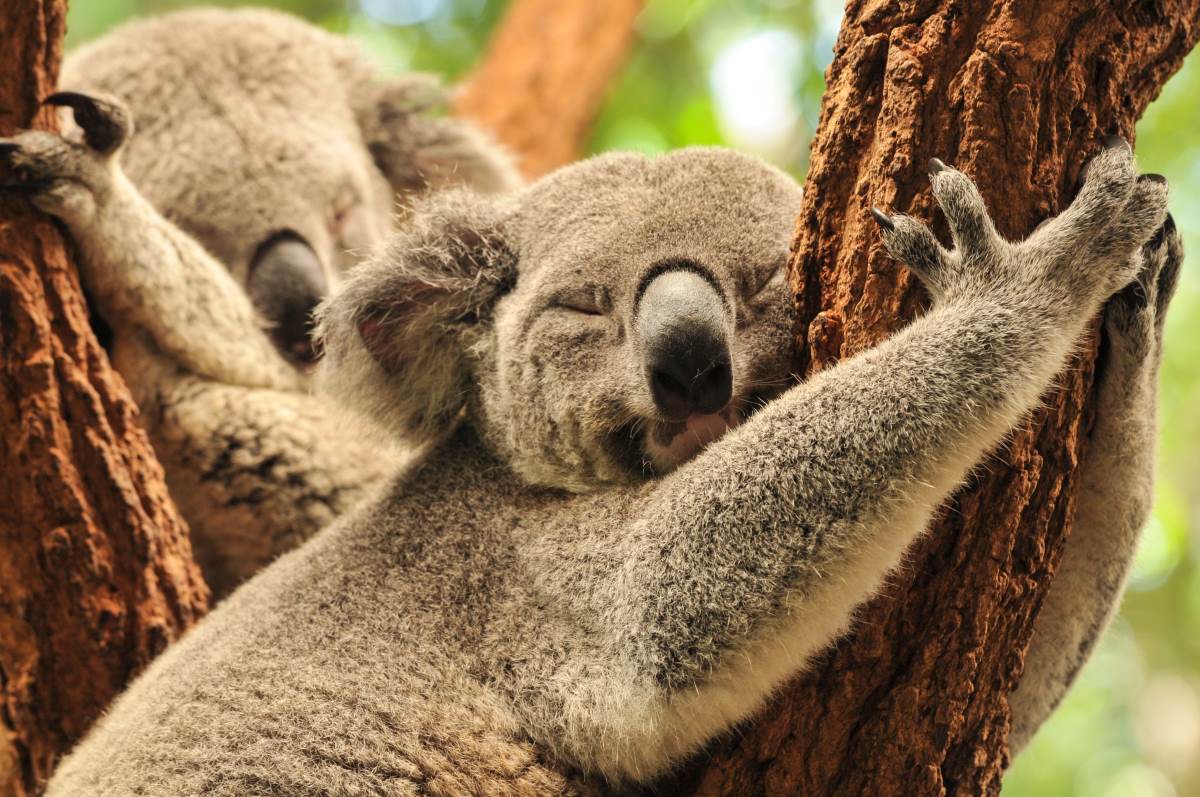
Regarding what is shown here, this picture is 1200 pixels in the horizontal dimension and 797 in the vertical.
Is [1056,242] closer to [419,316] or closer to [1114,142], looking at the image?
[1114,142]

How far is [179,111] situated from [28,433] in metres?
1.82

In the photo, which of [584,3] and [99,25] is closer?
[584,3]

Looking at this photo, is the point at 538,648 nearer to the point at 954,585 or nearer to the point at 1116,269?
the point at 954,585

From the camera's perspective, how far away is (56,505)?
3139mm

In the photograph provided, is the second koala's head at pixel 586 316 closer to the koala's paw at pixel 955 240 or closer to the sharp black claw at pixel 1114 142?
the koala's paw at pixel 955 240

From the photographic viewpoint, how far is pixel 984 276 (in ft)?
7.21

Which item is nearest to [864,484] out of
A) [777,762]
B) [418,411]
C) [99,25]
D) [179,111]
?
[777,762]

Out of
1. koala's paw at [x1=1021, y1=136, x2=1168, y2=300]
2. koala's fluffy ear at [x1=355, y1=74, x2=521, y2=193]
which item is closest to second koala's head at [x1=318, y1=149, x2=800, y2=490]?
koala's paw at [x1=1021, y1=136, x2=1168, y2=300]

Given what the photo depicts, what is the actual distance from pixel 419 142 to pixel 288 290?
1.35 m

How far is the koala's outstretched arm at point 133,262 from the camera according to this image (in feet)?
10.7

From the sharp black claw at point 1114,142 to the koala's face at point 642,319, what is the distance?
2.23 feet

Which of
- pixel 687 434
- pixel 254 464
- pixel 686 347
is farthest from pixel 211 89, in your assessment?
pixel 686 347

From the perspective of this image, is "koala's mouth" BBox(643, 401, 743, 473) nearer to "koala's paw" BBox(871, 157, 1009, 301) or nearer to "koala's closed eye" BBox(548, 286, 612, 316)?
"koala's closed eye" BBox(548, 286, 612, 316)

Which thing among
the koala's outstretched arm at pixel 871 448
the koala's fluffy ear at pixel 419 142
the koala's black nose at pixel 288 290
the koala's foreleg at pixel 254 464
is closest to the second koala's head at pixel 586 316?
the koala's outstretched arm at pixel 871 448
